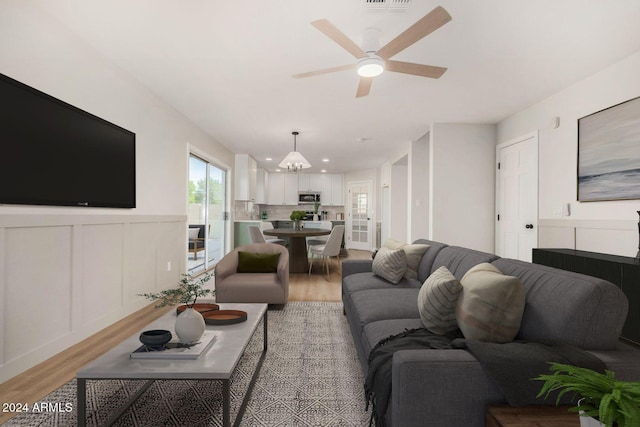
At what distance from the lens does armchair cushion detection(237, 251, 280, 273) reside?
3.92m

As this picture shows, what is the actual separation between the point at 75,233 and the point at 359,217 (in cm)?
821

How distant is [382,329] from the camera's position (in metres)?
1.88

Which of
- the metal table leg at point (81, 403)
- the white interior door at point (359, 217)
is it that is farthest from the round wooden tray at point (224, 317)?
→ the white interior door at point (359, 217)

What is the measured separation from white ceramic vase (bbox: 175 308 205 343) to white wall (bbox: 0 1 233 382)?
4.37 ft

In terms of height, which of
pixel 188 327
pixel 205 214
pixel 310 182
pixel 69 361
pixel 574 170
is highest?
pixel 310 182

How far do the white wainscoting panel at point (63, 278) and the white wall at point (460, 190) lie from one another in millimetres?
4096

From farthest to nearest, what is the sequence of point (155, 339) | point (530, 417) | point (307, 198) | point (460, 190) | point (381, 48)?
point (307, 198) < point (460, 190) < point (381, 48) < point (155, 339) < point (530, 417)

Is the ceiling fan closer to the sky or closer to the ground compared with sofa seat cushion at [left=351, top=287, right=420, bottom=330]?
closer to the sky

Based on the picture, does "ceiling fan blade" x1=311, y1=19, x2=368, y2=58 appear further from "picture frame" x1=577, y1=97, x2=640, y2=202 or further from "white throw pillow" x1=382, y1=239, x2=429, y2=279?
"picture frame" x1=577, y1=97, x2=640, y2=202

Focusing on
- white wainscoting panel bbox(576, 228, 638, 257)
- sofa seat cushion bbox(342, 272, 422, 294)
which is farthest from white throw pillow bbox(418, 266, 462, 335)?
white wainscoting panel bbox(576, 228, 638, 257)

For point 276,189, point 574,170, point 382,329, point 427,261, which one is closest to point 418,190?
point 574,170

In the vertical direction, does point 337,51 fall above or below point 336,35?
above

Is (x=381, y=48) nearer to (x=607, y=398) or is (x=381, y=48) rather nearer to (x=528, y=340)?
(x=528, y=340)

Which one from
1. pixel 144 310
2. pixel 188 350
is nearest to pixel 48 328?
pixel 144 310
